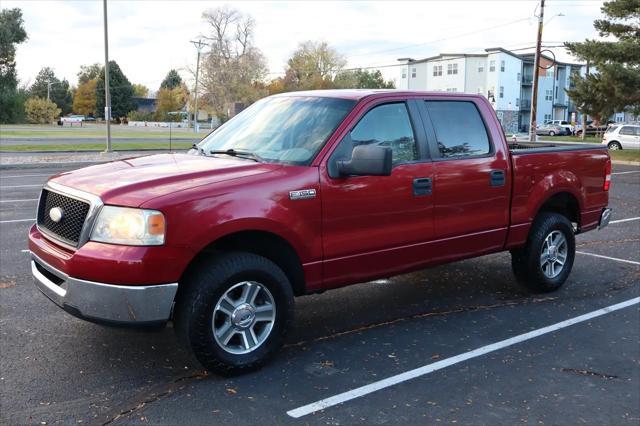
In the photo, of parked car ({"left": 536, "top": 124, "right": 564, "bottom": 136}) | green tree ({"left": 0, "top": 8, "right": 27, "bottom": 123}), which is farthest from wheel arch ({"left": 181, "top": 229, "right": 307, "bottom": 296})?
green tree ({"left": 0, "top": 8, "right": 27, "bottom": 123})

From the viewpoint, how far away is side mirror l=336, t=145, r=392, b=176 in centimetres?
436

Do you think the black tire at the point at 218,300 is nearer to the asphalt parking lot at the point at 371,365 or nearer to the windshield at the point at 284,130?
the asphalt parking lot at the point at 371,365

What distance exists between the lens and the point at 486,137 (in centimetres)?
583

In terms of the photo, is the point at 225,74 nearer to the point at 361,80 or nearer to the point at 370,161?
the point at 361,80

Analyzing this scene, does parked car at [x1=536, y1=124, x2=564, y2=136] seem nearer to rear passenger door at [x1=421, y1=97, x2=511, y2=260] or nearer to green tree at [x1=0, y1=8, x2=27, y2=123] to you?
green tree at [x1=0, y1=8, x2=27, y2=123]

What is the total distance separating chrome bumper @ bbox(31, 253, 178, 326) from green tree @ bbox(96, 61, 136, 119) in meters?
103

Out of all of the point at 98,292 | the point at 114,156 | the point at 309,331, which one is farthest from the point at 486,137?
the point at 114,156

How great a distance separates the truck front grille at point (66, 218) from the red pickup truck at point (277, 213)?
0.05 ft

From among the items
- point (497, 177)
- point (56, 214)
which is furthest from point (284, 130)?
point (497, 177)

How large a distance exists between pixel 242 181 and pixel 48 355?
1.93m

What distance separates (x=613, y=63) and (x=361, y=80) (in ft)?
264

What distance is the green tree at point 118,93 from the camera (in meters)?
101

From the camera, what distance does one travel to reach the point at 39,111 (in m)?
83.9

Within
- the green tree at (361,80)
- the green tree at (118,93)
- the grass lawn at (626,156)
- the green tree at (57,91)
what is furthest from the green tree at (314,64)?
the grass lawn at (626,156)
